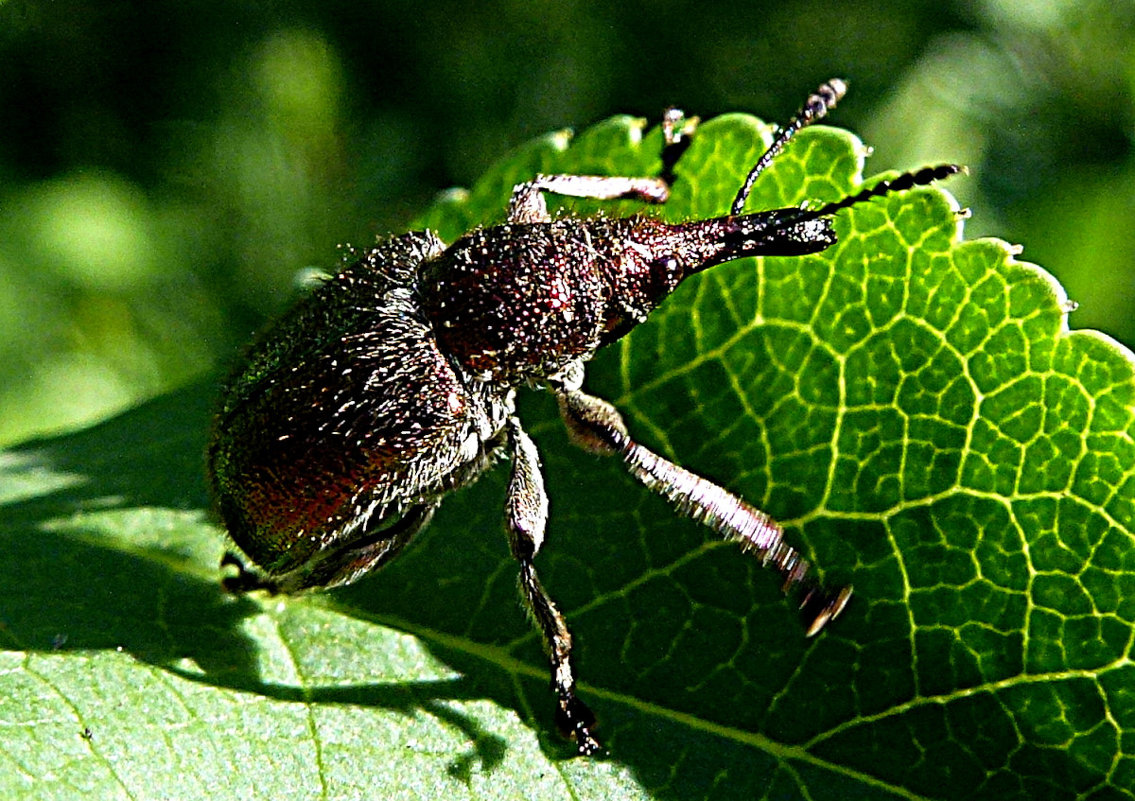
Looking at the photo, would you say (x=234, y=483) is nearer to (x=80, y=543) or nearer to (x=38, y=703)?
(x=80, y=543)

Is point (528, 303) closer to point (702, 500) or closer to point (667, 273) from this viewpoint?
point (667, 273)

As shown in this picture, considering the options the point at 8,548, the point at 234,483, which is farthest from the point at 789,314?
the point at 8,548

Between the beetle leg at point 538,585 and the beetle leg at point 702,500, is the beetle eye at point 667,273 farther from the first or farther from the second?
the beetle leg at point 538,585

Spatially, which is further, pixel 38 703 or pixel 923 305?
pixel 923 305

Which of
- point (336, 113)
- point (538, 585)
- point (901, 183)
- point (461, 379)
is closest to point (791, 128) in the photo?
point (901, 183)

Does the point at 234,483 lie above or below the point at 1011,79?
below

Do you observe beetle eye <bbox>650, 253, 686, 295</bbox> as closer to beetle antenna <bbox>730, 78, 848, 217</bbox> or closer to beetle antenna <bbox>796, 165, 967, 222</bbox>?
beetle antenna <bbox>730, 78, 848, 217</bbox>
